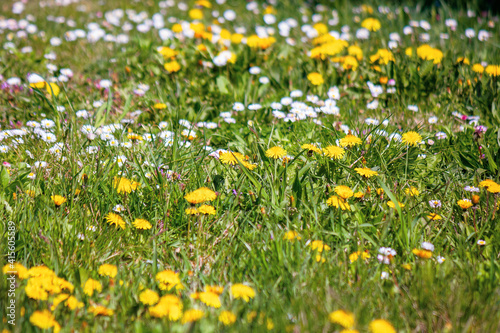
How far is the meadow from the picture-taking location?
5.42 feet

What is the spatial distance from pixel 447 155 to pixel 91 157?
212 centimetres

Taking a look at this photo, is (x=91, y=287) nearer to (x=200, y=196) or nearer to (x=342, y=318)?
(x=200, y=196)

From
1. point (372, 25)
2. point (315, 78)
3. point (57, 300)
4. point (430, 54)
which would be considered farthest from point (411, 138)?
point (372, 25)

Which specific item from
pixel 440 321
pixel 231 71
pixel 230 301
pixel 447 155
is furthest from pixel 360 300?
pixel 231 71

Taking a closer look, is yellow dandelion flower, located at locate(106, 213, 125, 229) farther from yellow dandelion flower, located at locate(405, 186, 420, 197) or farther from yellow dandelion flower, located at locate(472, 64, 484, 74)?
yellow dandelion flower, located at locate(472, 64, 484, 74)

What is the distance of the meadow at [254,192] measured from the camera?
1652mm

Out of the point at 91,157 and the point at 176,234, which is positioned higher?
the point at 91,157

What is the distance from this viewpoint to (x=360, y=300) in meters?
1.69

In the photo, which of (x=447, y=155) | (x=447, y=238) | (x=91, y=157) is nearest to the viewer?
(x=447, y=238)

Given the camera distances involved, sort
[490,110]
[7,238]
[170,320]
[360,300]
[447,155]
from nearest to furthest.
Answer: [170,320] → [360,300] → [7,238] → [447,155] → [490,110]

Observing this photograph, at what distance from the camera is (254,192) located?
2.36 meters

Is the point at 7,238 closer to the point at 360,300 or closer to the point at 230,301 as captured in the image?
the point at 230,301

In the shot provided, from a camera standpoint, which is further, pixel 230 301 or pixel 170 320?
pixel 230 301

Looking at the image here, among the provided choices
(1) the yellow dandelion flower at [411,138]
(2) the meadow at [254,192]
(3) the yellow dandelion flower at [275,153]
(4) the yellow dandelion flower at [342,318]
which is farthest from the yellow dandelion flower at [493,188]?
(4) the yellow dandelion flower at [342,318]
